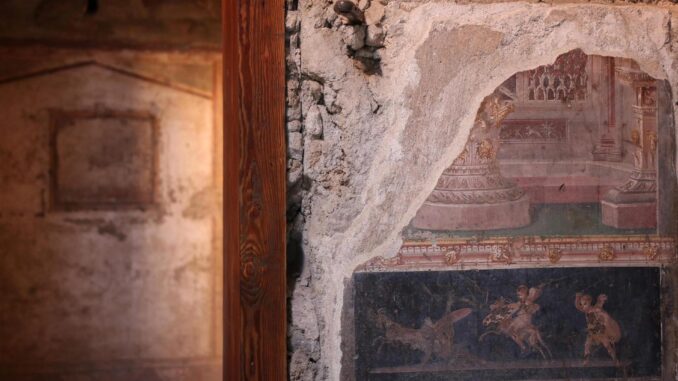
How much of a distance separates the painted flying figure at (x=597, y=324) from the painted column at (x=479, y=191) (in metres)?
0.29

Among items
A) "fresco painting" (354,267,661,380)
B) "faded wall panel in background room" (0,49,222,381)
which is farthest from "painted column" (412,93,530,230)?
"faded wall panel in background room" (0,49,222,381)

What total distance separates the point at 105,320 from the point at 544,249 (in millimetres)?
2902

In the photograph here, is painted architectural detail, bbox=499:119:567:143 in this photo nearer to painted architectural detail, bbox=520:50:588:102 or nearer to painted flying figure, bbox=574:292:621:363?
painted architectural detail, bbox=520:50:588:102

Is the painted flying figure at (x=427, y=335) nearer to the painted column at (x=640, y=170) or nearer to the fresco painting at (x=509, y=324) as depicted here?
the fresco painting at (x=509, y=324)

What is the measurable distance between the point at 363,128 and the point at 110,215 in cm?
259

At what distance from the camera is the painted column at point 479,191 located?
213cm

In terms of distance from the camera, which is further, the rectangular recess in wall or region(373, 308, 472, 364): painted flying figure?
the rectangular recess in wall

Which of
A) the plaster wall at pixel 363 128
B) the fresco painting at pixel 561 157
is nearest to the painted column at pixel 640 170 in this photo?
the fresco painting at pixel 561 157

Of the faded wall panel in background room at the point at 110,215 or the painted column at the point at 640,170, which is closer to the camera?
the painted column at the point at 640,170

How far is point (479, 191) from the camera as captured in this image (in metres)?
2.14

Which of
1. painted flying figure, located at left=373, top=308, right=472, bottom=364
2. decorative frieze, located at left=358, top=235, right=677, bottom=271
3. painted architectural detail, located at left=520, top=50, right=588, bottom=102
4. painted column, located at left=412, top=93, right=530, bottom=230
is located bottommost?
painted flying figure, located at left=373, top=308, right=472, bottom=364

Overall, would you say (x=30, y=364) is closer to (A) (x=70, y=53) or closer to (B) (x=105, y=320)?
(B) (x=105, y=320)

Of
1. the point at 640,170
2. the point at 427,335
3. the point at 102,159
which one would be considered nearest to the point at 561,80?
the point at 640,170

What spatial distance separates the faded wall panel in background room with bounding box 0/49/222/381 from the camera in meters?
4.24
